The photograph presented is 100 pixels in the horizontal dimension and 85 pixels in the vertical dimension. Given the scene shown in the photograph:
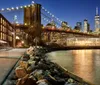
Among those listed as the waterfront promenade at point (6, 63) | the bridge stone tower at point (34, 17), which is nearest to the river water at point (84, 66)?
the waterfront promenade at point (6, 63)

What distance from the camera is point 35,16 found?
77250 mm

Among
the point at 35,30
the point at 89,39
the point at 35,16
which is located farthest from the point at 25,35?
the point at 89,39

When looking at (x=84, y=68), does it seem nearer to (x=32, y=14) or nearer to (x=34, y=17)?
(x=32, y=14)

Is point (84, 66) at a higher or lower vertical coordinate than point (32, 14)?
lower

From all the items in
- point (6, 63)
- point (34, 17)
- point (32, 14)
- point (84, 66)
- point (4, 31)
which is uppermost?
point (32, 14)

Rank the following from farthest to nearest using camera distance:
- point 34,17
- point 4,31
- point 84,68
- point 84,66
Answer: point 34,17 < point 4,31 < point 84,66 < point 84,68

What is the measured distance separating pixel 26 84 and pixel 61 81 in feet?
5.83

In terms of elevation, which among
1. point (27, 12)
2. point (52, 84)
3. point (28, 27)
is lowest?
point (52, 84)

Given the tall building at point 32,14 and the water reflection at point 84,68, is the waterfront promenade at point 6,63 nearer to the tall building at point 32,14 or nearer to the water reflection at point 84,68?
the water reflection at point 84,68

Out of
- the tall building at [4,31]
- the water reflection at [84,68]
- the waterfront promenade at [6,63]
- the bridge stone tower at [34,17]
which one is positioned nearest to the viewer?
the waterfront promenade at [6,63]

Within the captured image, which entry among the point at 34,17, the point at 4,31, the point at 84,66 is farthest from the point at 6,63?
the point at 34,17

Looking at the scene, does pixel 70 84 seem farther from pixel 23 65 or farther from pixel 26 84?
pixel 23 65

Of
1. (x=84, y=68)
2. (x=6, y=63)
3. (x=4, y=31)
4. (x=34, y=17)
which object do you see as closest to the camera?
(x=6, y=63)

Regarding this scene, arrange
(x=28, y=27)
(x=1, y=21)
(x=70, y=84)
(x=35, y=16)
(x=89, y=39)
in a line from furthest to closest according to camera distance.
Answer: (x=89, y=39) → (x=35, y=16) → (x=28, y=27) → (x=1, y=21) → (x=70, y=84)
